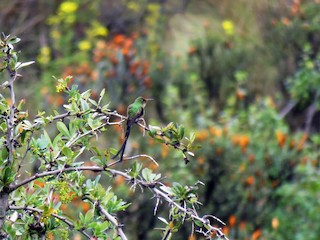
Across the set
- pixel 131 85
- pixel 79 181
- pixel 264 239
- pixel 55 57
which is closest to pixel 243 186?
pixel 264 239

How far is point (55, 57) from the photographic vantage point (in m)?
10.7

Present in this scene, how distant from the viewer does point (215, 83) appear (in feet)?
29.2

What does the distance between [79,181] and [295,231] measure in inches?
155

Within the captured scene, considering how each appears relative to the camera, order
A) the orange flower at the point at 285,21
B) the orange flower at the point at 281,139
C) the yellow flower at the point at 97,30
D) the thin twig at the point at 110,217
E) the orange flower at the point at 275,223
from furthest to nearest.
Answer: the yellow flower at the point at 97,30, the orange flower at the point at 285,21, the orange flower at the point at 281,139, the orange flower at the point at 275,223, the thin twig at the point at 110,217

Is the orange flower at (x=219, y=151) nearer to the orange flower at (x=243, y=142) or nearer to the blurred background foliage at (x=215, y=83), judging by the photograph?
the blurred background foliage at (x=215, y=83)

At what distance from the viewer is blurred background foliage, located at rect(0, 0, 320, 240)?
5.71 meters

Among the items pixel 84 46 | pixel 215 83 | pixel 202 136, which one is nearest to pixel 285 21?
pixel 215 83

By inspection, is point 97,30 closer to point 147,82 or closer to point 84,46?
point 84,46

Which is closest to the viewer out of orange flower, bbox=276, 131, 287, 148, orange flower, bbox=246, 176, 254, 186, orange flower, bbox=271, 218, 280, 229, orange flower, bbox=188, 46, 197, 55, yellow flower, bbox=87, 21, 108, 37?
orange flower, bbox=271, 218, 280, 229

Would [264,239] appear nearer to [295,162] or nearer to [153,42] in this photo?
[295,162]

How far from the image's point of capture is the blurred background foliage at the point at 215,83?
5.71 meters

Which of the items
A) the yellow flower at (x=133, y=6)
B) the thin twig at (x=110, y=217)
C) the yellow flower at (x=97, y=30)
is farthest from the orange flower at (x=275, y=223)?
the yellow flower at (x=133, y=6)

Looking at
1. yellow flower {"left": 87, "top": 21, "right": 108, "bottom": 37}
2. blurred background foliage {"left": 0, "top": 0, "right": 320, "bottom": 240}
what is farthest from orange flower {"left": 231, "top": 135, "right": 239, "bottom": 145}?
yellow flower {"left": 87, "top": 21, "right": 108, "bottom": 37}

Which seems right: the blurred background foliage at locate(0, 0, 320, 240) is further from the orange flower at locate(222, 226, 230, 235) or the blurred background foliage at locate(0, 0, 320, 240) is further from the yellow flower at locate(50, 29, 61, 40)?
the yellow flower at locate(50, 29, 61, 40)
